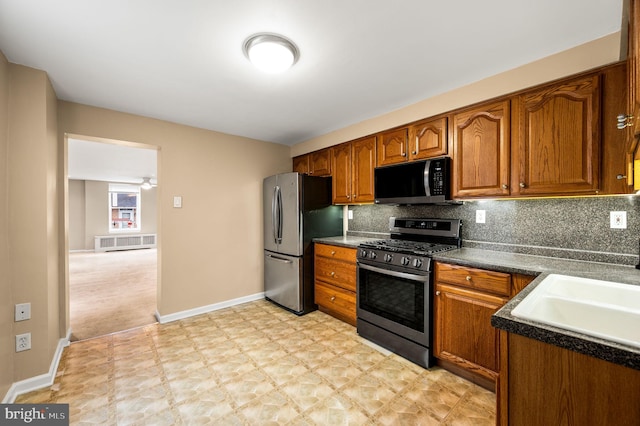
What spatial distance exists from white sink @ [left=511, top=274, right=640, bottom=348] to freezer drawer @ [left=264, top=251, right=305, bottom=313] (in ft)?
7.93

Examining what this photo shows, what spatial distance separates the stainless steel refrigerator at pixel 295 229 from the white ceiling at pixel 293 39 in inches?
43.1

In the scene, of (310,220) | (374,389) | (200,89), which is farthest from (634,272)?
(200,89)

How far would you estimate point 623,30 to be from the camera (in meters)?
1.49

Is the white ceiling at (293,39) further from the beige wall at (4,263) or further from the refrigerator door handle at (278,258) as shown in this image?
the refrigerator door handle at (278,258)

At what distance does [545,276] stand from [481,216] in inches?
41.5

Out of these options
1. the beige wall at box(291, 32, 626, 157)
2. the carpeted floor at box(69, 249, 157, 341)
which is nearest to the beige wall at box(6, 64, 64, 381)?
the carpeted floor at box(69, 249, 157, 341)

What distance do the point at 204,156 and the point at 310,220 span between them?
5.09ft

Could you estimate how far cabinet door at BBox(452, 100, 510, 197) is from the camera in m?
2.04

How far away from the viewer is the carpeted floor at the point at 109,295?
3.05 m

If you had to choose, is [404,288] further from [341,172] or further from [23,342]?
[23,342]

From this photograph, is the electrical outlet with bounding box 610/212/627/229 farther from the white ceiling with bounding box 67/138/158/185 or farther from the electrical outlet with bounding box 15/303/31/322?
the white ceiling with bounding box 67/138/158/185

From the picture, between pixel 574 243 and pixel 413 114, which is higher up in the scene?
pixel 413 114

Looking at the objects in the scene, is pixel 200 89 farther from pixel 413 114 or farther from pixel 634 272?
pixel 634 272

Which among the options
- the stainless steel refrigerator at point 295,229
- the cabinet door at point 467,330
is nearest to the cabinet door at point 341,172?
the stainless steel refrigerator at point 295,229
